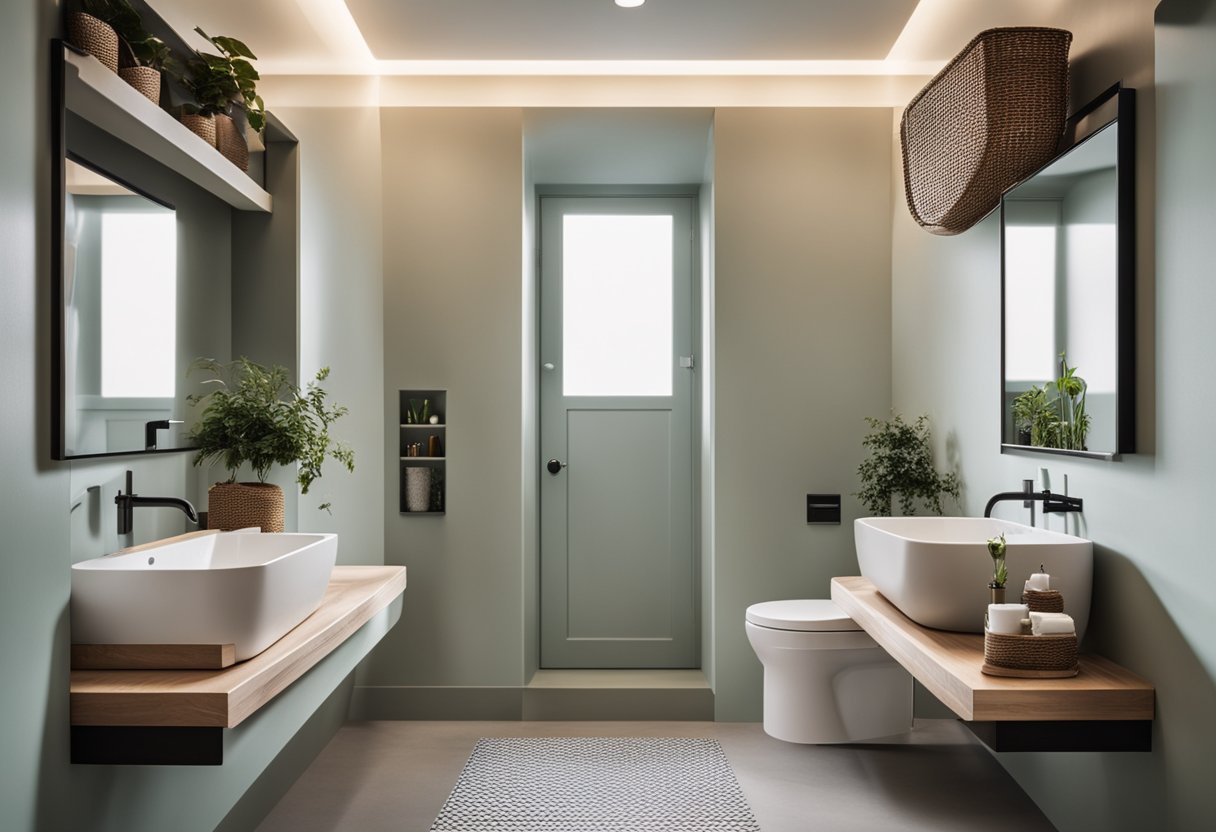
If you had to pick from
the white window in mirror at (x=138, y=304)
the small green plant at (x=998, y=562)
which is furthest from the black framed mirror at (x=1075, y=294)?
the white window in mirror at (x=138, y=304)

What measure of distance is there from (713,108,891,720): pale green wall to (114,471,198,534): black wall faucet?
86.8 inches

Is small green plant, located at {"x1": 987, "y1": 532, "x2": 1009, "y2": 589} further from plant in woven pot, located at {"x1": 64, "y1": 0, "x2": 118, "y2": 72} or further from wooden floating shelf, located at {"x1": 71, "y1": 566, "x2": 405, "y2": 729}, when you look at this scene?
plant in woven pot, located at {"x1": 64, "y1": 0, "x2": 118, "y2": 72}

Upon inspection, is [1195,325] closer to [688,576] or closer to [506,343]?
[506,343]

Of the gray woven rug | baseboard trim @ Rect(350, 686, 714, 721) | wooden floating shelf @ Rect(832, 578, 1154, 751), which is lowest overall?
the gray woven rug

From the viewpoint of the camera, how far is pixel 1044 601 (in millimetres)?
2121

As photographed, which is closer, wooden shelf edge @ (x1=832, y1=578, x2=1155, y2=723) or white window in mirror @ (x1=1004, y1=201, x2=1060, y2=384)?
wooden shelf edge @ (x1=832, y1=578, x2=1155, y2=723)

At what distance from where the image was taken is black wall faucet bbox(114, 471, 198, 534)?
2170 mm

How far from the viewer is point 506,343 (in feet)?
12.7

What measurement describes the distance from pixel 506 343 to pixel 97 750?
238 centimetres

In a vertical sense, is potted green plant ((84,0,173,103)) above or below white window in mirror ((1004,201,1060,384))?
above

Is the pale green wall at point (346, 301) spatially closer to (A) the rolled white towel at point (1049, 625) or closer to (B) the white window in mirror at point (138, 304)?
(B) the white window in mirror at point (138, 304)

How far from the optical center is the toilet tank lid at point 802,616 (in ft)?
10.7

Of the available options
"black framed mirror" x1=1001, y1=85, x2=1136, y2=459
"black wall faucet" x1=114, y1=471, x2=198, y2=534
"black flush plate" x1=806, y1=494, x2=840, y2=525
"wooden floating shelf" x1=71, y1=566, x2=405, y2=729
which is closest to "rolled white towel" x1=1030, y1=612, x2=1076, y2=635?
"black framed mirror" x1=1001, y1=85, x2=1136, y2=459

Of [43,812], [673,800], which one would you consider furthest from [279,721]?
[673,800]
